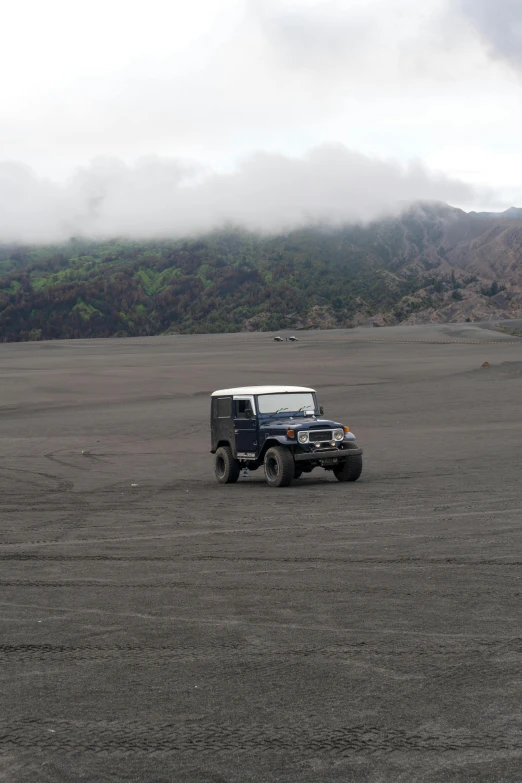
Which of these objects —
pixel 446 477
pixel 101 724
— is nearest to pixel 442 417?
pixel 446 477

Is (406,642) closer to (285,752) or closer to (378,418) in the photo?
(285,752)

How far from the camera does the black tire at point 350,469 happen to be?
18.4 meters

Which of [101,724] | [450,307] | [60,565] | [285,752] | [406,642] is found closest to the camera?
[285,752]

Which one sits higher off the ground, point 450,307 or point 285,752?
point 450,307

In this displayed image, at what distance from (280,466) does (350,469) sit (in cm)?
153

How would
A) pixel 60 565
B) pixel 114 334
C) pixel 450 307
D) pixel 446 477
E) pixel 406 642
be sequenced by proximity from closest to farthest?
pixel 406 642 < pixel 60 565 < pixel 446 477 < pixel 450 307 < pixel 114 334

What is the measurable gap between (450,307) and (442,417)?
132955mm

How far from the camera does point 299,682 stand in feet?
21.7

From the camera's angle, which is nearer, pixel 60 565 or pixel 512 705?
pixel 512 705

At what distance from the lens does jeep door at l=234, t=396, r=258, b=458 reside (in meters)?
19.3

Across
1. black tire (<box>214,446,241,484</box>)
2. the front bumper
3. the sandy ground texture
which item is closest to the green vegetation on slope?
black tire (<box>214,446,241,484</box>)

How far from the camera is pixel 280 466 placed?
59.3ft

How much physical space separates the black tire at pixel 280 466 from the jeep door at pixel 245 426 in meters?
0.79

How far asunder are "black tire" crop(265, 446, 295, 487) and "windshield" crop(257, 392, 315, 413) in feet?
4.57
